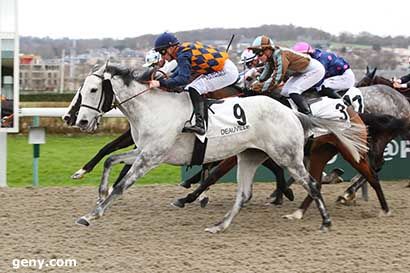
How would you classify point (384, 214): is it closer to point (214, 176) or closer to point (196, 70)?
point (214, 176)

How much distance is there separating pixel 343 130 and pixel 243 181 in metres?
1.06

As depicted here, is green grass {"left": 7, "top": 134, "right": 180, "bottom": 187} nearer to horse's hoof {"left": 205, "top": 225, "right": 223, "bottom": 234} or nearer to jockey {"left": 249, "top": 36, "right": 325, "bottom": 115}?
jockey {"left": 249, "top": 36, "right": 325, "bottom": 115}

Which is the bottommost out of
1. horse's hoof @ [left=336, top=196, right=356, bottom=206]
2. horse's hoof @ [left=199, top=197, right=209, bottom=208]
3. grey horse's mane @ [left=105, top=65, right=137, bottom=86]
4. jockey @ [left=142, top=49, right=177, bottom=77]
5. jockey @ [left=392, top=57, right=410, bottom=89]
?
horse's hoof @ [left=199, top=197, right=209, bottom=208]

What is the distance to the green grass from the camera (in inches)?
405

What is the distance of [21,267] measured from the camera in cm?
505

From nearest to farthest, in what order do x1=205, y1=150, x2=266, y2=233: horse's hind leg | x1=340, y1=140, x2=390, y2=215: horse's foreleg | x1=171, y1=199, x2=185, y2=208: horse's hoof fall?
1. x1=205, y1=150, x2=266, y2=233: horse's hind leg
2. x1=340, y1=140, x2=390, y2=215: horse's foreleg
3. x1=171, y1=199, x2=185, y2=208: horse's hoof

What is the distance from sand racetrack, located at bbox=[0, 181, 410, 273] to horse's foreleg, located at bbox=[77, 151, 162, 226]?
0.60 feet

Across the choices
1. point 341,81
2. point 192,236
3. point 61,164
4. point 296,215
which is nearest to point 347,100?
point 341,81

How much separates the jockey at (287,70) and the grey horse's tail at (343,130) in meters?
0.26

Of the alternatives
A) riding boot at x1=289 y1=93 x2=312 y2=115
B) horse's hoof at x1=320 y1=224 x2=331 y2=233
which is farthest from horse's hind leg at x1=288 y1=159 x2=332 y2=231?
riding boot at x1=289 y1=93 x2=312 y2=115

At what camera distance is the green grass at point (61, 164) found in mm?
10297

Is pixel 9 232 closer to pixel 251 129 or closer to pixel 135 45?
pixel 251 129

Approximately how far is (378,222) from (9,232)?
A: 327 cm

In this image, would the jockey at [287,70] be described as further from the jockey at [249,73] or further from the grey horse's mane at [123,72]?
the grey horse's mane at [123,72]
